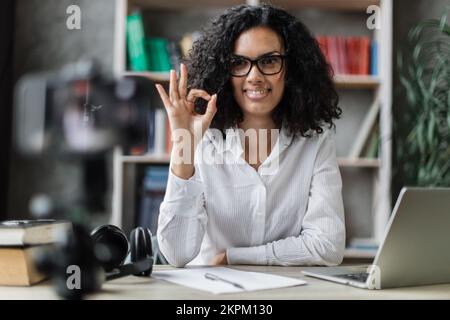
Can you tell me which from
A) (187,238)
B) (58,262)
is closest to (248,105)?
(187,238)

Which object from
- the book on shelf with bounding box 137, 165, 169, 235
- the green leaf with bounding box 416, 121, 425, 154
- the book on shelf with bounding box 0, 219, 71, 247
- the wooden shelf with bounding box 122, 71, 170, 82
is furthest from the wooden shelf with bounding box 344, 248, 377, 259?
the book on shelf with bounding box 0, 219, 71, 247

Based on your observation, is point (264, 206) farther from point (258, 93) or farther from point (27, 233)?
point (27, 233)

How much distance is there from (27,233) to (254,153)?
26.4 inches

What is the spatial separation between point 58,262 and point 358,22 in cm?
191

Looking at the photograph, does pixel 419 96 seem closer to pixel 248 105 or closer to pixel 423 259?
pixel 248 105

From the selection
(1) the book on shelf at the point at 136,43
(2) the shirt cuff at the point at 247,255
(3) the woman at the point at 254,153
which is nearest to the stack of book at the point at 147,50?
(1) the book on shelf at the point at 136,43

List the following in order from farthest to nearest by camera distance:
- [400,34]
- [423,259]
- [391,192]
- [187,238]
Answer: [400,34] < [391,192] < [187,238] < [423,259]

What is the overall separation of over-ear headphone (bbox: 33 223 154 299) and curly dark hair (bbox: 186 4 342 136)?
0.56 metres

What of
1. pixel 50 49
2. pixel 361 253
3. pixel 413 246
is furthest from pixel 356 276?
pixel 50 49

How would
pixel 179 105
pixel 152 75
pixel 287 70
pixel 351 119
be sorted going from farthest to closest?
pixel 351 119
pixel 152 75
pixel 287 70
pixel 179 105

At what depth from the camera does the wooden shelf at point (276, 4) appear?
6.95 ft

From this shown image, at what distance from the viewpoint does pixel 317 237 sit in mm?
1125

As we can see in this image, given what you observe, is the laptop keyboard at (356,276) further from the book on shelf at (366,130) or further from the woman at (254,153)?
the book on shelf at (366,130)

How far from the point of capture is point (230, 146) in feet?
4.21
